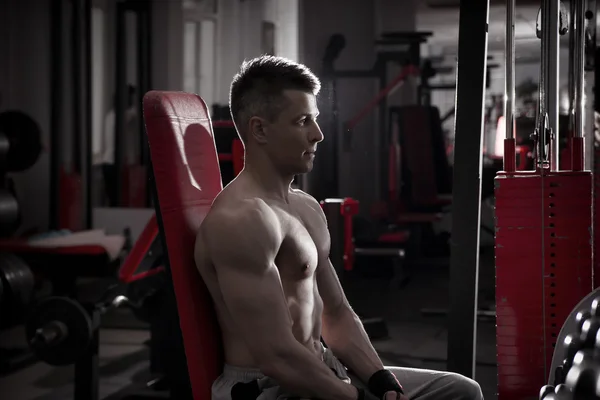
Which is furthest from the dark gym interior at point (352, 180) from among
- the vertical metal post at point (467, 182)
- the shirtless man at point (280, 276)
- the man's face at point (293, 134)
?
the man's face at point (293, 134)

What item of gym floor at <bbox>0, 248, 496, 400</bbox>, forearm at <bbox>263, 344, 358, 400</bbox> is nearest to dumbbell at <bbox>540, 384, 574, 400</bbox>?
forearm at <bbox>263, 344, 358, 400</bbox>

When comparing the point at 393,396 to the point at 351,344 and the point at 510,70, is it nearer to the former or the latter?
the point at 351,344

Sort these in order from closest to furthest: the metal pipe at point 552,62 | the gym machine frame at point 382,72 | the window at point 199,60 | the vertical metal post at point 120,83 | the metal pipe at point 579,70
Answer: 1. the metal pipe at point 552,62
2. the metal pipe at point 579,70
3. the vertical metal post at point 120,83
4. the window at point 199,60
5. the gym machine frame at point 382,72

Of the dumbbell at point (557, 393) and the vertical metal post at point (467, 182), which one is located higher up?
the vertical metal post at point (467, 182)

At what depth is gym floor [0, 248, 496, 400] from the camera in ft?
10.5

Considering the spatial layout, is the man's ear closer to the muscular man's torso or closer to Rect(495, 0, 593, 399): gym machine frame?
the muscular man's torso

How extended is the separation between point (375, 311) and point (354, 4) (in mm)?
2430

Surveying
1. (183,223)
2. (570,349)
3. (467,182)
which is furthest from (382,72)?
(183,223)

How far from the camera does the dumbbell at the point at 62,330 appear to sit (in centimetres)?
258

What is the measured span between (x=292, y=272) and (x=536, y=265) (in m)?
1.10

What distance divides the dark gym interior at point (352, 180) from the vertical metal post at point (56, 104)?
1cm

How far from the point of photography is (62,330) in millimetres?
2596

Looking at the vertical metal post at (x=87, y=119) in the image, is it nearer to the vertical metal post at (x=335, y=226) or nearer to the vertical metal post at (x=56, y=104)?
the vertical metal post at (x=56, y=104)

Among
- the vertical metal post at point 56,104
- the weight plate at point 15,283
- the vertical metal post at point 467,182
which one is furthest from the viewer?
the vertical metal post at point 56,104
